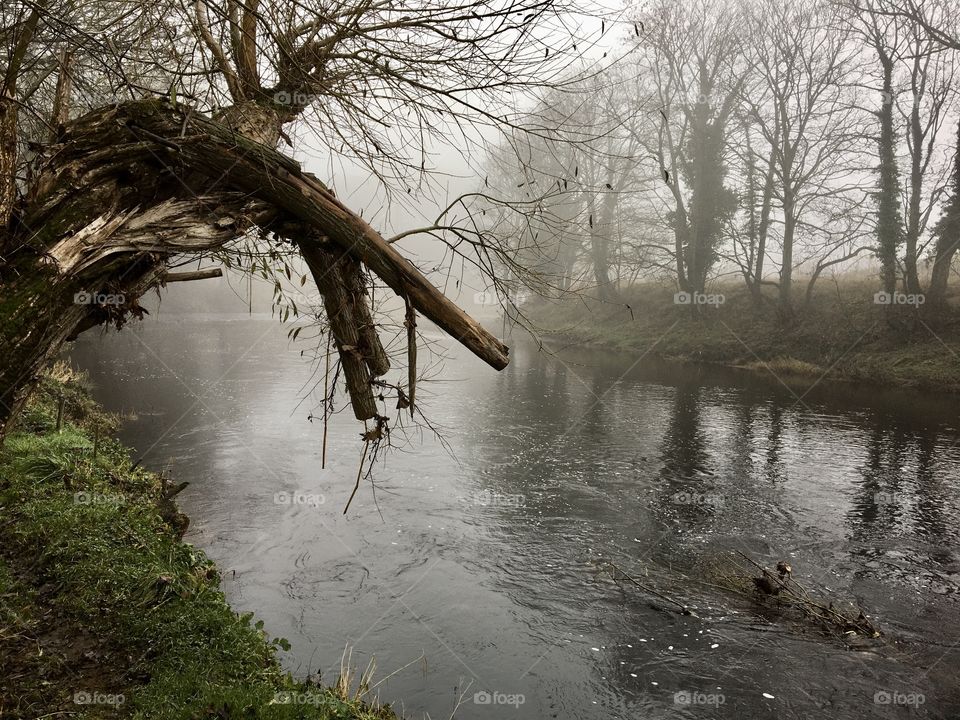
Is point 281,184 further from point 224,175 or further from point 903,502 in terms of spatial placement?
point 903,502

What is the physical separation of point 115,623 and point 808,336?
24.3 meters

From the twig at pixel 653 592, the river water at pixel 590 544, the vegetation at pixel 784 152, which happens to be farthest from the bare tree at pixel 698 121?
the twig at pixel 653 592

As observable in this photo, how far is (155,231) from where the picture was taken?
12.4 feet

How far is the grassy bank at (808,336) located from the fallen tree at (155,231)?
1105 centimetres

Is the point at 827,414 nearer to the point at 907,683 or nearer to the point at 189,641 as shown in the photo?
the point at 907,683

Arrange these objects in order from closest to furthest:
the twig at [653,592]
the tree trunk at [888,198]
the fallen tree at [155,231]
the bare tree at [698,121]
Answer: the fallen tree at [155,231]
the twig at [653,592]
the tree trunk at [888,198]
the bare tree at [698,121]

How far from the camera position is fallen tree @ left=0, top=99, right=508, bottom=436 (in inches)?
135

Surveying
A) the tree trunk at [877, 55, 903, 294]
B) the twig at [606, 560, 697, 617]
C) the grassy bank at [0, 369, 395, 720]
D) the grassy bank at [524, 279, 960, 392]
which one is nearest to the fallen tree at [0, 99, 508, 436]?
the grassy bank at [0, 369, 395, 720]

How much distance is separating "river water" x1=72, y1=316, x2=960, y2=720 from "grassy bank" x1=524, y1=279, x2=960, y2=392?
2.87 metres

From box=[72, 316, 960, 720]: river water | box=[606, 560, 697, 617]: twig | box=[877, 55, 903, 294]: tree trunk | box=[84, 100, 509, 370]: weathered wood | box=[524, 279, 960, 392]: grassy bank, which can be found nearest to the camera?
box=[84, 100, 509, 370]: weathered wood

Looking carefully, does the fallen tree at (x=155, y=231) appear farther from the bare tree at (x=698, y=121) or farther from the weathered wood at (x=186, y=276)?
the bare tree at (x=698, y=121)

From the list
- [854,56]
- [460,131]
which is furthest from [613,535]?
[854,56]

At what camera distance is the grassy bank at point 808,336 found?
20.5 m

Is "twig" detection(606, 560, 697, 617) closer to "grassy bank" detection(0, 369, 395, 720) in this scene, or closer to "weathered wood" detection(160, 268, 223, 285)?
"grassy bank" detection(0, 369, 395, 720)
